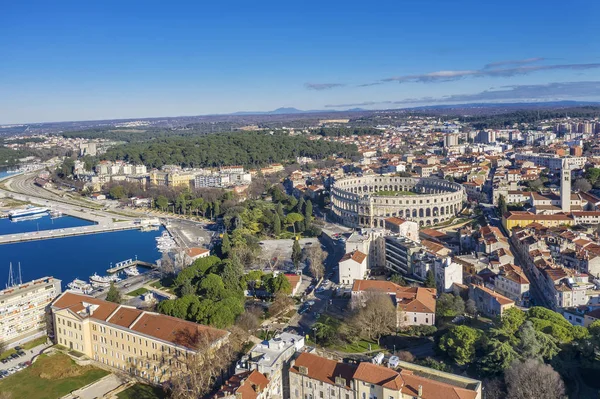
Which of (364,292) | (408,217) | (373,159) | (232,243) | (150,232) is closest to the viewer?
(364,292)

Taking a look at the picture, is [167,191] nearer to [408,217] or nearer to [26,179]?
[408,217]

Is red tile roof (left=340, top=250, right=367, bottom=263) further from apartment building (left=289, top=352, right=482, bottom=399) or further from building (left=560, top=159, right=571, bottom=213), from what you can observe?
building (left=560, top=159, right=571, bottom=213)

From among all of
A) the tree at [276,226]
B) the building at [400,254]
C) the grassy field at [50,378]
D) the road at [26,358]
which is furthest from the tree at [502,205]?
the road at [26,358]

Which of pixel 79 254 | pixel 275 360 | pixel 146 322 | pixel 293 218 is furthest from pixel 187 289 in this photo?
pixel 79 254

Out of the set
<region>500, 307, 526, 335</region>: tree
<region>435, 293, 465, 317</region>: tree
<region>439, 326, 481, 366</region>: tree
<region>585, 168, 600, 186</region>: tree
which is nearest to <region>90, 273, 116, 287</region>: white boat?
<region>435, 293, 465, 317</region>: tree

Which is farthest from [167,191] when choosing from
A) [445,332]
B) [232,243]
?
[445,332]

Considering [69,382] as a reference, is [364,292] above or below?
above
